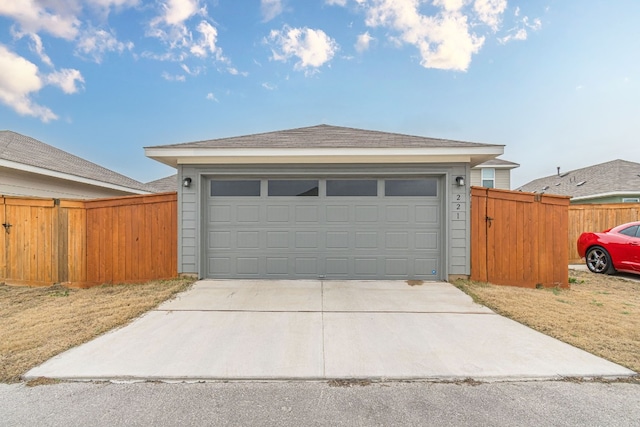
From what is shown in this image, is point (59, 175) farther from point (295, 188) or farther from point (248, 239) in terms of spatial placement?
point (295, 188)

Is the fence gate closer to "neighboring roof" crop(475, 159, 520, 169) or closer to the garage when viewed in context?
the garage

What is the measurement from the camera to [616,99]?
402 inches

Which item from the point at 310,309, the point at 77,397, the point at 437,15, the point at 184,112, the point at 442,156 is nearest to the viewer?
the point at 77,397

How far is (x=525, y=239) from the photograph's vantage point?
5.89 metres

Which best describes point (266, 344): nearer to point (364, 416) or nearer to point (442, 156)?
point (364, 416)

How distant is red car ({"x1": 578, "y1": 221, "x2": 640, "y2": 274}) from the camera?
273 inches

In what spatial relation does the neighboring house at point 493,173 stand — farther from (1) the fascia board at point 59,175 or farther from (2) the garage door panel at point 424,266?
(1) the fascia board at point 59,175

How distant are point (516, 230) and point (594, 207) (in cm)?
580

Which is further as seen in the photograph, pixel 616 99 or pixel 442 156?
pixel 616 99

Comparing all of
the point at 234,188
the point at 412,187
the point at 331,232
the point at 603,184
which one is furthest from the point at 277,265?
the point at 603,184

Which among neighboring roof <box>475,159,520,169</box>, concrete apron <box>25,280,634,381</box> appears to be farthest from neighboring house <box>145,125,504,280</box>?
neighboring roof <box>475,159,520,169</box>

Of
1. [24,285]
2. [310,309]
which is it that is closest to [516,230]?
[310,309]

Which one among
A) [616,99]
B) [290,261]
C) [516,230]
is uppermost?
[616,99]

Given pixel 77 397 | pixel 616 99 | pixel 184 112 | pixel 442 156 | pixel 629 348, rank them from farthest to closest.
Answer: pixel 184 112
pixel 616 99
pixel 442 156
pixel 629 348
pixel 77 397
